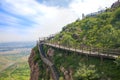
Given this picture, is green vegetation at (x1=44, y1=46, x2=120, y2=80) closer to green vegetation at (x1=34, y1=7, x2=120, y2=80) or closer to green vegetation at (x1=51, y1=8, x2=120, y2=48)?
green vegetation at (x1=34, y1=7, x2=120, y2=80)

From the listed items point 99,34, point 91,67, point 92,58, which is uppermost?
point 99,34

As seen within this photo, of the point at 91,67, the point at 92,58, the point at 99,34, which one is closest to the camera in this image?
the point at 91,67

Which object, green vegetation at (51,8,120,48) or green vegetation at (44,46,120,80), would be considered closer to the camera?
green vegetation at (44,46,120,80)

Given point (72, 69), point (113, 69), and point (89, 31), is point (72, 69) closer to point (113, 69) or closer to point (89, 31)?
point (113, 69)

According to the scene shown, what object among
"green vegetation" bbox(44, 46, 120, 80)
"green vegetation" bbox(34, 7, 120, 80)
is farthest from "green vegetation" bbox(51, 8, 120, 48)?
"green vegetation" bbox(44, 46, 120, 80)

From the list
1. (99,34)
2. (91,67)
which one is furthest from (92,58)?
(99,34)

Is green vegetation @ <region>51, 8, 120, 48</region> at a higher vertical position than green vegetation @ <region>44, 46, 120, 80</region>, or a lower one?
higher

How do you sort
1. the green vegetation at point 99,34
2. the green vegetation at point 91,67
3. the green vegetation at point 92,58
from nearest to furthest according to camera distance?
the green vegetation at point 91,67 < the green vegetation at point 92,58 < the green vegetation at point 99,34

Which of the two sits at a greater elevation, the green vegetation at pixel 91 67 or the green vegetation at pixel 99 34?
the green vegetation at pixel 99 34

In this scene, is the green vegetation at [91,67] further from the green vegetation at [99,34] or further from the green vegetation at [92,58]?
the green vegetation at [99,34]

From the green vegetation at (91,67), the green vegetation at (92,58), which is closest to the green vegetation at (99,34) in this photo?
the green vegetation at (92,58)

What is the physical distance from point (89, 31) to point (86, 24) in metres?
10.6

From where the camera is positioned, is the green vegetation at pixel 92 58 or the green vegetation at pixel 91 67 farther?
the green vegetation at pixel 92 58

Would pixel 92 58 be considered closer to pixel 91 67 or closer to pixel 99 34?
pixel 91 67
